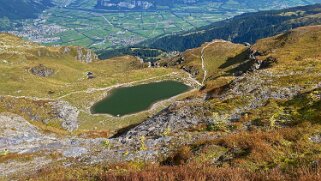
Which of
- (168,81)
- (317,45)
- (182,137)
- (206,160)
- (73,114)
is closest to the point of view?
(206,160)

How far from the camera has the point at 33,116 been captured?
119 metres

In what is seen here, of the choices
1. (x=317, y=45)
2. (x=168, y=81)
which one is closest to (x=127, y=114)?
(x=168, y=81)

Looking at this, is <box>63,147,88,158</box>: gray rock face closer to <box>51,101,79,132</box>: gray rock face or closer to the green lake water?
<box>51,101,79,132</box>: gray rock face

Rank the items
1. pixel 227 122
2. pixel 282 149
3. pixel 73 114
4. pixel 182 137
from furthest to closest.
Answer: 1. pixel 73 114
2. pixel 227 122
3. pixel 182 137
4. pixel 282 149

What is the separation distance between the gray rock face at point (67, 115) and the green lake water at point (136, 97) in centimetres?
1085

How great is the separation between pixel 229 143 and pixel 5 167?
22775 mm

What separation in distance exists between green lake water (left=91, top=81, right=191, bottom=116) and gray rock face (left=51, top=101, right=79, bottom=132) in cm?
1085

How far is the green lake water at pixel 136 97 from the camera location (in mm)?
138250

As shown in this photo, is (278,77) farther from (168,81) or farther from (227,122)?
(168,81)

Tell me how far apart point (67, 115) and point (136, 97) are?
41.2 metres

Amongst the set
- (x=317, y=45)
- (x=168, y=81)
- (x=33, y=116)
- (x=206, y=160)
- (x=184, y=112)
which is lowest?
(x=168, y=81)

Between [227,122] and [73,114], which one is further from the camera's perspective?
[73,114]

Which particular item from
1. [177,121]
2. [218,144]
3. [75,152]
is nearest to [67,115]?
[177,121]

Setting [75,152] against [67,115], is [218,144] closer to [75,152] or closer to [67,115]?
[75,152]
